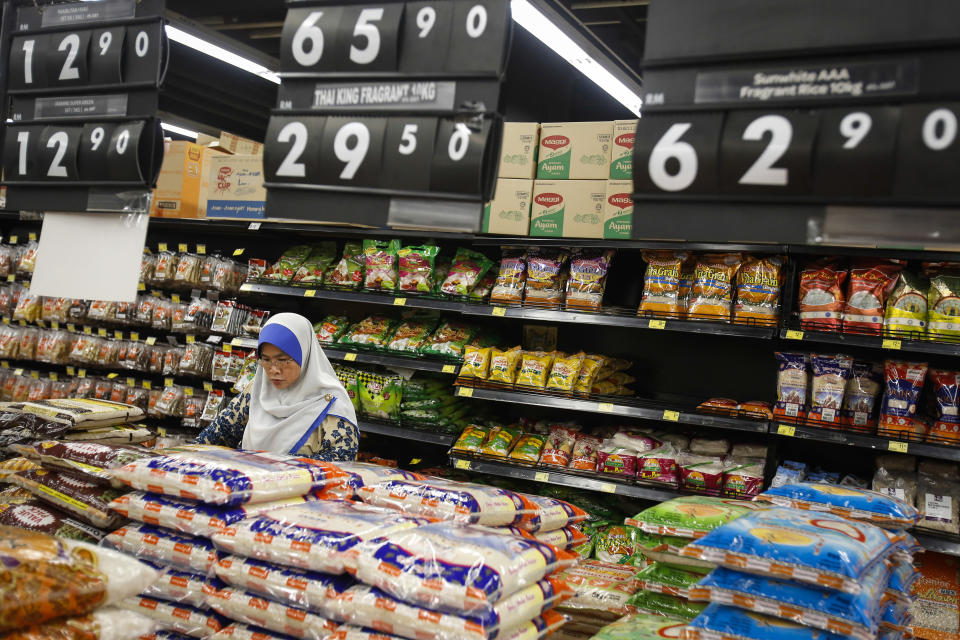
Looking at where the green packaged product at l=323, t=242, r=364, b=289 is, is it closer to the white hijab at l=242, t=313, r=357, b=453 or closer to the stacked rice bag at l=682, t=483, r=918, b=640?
the white hijab at l=242, t=313, r=357, b=453

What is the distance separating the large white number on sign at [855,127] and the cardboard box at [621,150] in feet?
8.03

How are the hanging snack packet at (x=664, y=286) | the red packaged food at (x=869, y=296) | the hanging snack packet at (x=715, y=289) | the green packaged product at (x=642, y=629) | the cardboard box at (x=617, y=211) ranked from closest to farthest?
the green packaged product at (x=642, y=629) < the red packaged food at (x=869, y=296) < the hanging snack packet at (x=715, y=289) < the hanging snack packet at (x=664, y=286) < the cardboard box at (x=617, y=211)

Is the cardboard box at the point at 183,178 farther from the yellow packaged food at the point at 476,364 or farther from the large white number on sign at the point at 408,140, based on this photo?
the large white number on sign at the point at 408,140

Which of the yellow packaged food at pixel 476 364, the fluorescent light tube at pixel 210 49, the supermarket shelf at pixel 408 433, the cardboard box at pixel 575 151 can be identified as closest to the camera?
the cardboard box at pixel 575 151

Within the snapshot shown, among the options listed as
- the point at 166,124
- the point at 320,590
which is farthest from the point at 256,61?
the point at 320,590

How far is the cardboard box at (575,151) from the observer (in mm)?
4141

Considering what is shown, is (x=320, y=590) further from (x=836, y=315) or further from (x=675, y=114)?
(x=836, y=315)

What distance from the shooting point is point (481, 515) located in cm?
200

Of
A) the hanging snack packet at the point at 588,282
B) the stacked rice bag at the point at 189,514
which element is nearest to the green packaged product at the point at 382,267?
the hanging snack packet at the point at 588,282

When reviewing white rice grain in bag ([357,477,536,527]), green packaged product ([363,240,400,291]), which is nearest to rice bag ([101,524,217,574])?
white rice grain in bag ([357,477,536,527])

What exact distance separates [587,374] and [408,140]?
2.39 m

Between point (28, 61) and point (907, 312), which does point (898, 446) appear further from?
point (28, 61)

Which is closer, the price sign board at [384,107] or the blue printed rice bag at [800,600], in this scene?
the blue printed rice bag at [800,600]

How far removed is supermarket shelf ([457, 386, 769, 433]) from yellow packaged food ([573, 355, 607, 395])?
0.08 m
